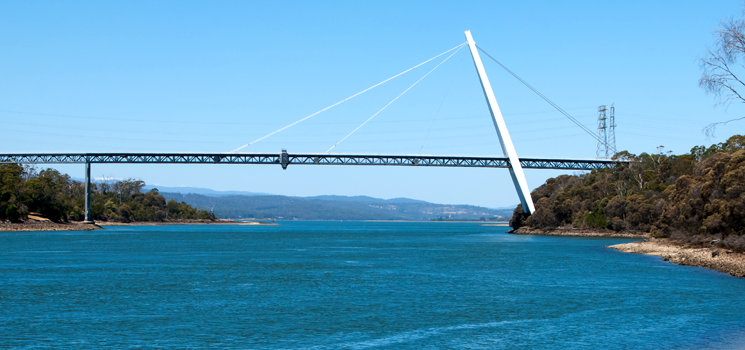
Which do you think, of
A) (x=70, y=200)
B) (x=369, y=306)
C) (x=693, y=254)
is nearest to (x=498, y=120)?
(x=693, y=254)

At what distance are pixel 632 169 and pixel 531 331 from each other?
248 feet

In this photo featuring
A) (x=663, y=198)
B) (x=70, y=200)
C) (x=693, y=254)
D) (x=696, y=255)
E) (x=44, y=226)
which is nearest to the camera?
(x=696, y=255)

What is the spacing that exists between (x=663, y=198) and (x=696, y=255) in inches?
1052

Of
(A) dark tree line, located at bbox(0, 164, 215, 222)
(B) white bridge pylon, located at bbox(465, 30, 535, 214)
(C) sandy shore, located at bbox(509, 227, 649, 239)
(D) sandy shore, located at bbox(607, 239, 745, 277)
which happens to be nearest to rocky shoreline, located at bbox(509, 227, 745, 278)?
(D) sandy shore, located at bbox(607, 239, 745, 277)

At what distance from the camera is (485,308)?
2169 cm

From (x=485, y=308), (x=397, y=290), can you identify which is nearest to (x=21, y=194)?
(x=397, y=290)

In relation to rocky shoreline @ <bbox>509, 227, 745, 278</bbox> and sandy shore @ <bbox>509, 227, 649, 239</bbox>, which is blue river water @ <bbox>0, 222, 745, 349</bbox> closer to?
rocky shoreline @ <bbox>509, 227, 745, 278</bbox>

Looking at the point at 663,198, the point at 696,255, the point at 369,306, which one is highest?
the point at 663,198

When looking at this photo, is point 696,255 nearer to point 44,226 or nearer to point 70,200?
point 44,226

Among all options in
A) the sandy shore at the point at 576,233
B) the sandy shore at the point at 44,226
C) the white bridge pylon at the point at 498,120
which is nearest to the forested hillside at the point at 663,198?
the sandy shore at the point at 576,233

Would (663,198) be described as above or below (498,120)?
below

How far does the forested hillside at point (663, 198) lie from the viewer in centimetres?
3956

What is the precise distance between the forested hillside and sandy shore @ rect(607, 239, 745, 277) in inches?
44.8

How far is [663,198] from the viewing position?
6359 cm
